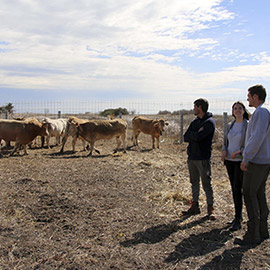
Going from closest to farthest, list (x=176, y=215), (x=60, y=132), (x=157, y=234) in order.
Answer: (x=157, y=234) → (x=176, y=215) → (x=60, y=132)

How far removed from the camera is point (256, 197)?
4.45 m

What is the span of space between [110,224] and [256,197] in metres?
2.39

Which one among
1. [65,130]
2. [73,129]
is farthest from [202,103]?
[65,130]

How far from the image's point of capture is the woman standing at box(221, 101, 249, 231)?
4938mm

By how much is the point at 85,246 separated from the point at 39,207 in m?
1.91

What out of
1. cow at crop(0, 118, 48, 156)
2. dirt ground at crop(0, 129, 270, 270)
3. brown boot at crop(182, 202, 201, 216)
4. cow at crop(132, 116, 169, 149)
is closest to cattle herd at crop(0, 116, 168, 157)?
cow at crop(0, 118, 48, 156)

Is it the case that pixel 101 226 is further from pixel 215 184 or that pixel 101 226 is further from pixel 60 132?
pixel 60 132

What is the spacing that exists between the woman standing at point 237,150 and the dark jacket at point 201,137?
0.39 meters

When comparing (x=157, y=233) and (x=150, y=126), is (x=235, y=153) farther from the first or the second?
(x=150, y=126)

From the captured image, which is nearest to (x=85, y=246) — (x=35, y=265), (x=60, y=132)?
(x=35, y=265)

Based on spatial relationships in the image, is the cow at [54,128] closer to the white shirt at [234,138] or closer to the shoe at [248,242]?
the white shirt at [234,138]

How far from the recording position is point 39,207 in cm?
582

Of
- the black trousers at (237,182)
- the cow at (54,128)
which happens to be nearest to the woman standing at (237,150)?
the black trousers at (237,182)

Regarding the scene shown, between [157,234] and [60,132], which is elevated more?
[60,132]
